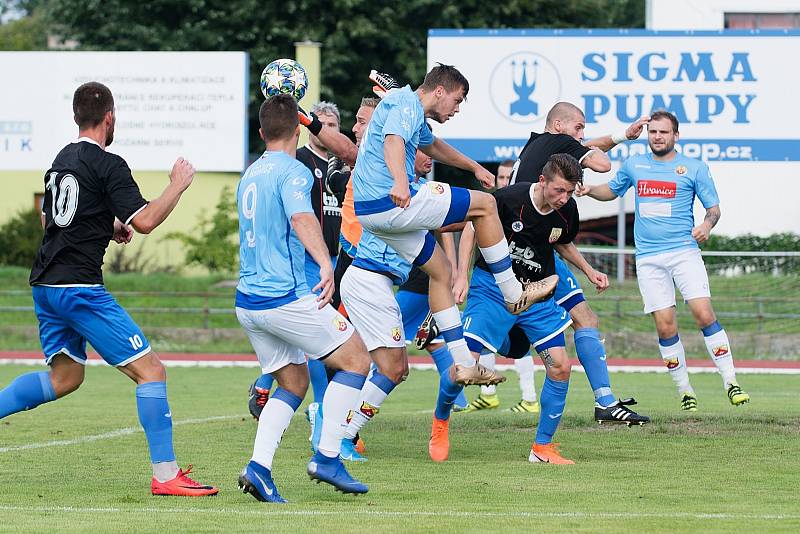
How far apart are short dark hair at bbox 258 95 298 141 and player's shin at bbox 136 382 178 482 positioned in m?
1.61

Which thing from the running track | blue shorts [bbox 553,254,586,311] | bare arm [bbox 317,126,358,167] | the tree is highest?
the tree

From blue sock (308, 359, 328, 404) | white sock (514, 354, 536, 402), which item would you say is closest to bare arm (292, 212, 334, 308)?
blue sock (308, 359, 328, 404)

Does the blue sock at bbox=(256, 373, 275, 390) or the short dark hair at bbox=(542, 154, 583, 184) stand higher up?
the short dark hair at bbox=(542, 154, 583, 184)

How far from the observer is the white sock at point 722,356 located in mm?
11781

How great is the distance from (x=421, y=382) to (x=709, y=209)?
6.88 metres

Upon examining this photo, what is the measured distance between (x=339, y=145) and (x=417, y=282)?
1605 millimetres

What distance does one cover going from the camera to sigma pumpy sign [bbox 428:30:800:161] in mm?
26297

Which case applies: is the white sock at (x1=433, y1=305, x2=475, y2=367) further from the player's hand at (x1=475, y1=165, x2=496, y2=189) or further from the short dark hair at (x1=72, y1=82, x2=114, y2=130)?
the short dark hair at (x1=72, y1=82, x2=114, y2=130)

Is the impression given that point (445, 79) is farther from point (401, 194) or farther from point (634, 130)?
point (634, 130)

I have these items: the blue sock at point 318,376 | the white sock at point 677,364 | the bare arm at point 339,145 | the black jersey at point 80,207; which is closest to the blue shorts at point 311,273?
the blue sock at point 318,376

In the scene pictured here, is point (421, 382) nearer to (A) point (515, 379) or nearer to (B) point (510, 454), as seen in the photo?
(A) point (515, 379)

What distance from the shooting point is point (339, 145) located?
9578 mm

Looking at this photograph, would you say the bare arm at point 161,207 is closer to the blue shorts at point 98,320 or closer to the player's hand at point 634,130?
the blue shorts at point 98,320

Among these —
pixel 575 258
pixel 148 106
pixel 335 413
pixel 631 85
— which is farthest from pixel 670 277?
pixel 148 106
